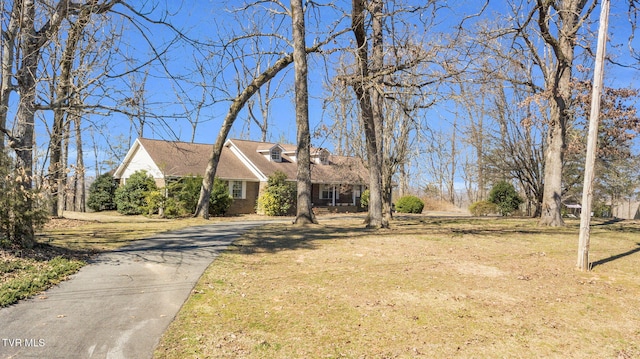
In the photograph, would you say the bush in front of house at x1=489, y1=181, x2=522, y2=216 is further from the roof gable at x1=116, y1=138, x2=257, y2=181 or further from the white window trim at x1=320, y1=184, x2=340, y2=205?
the roof gable at x1=116, y1=138, x2=257, y2=181

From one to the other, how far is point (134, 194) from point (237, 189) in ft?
21.2

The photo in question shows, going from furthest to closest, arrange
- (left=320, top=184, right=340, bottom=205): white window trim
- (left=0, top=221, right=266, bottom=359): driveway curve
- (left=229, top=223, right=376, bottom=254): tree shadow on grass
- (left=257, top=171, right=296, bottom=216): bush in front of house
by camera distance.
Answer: (left=320, top=184, right=340, bottom=205): white window trim
(left=257, top=171, right=296, bottom=216): bush in front of house
(left=229, top=223, right=376, bottom=254): tree shadow on grass
(left=0, top=221, right=266, bottom=359): driveway curve

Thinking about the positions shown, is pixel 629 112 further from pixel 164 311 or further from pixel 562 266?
pixel 164 311

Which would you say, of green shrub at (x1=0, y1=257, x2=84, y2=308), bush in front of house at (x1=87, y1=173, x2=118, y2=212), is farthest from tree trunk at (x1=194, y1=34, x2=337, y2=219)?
green shrub at (x1=0, y1=257, x2=84, y2=308)

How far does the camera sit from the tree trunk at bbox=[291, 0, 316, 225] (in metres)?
15.9

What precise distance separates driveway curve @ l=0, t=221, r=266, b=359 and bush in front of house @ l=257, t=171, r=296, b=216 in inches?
725

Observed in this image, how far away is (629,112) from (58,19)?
70.4 feet

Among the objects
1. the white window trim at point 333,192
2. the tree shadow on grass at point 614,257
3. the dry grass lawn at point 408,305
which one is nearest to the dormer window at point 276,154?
the white window trim at point 333,192

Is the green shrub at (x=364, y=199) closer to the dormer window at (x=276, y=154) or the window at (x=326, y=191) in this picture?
the window at (x=326, y=191)

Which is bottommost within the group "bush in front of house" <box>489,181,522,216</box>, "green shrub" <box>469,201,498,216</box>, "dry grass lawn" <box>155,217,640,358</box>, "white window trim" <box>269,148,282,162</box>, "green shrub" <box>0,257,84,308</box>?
"dry grass lawn" <box>155,217,640,358</box>

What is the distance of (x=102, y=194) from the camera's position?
28953mm

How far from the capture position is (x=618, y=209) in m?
41.9

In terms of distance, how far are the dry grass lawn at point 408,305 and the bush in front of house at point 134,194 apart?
18175 mm

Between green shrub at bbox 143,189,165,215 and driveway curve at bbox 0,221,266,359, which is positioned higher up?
green shrub at bbox 143,189,165,215
